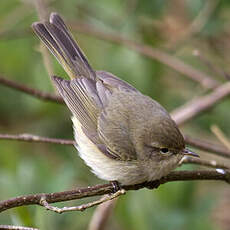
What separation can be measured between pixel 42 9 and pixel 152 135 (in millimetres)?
1480

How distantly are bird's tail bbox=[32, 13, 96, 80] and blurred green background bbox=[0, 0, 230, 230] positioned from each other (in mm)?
768

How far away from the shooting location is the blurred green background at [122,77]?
438 cm

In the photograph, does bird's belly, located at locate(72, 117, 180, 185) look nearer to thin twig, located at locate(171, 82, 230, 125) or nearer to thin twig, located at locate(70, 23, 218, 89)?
thin twig, located at locate(171, 82, 230, 125)

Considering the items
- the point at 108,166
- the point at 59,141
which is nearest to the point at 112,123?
the point at 108,166

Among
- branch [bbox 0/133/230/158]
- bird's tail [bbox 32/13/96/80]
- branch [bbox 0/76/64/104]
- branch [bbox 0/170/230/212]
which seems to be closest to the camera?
branch [bbox 0/170/230/212]

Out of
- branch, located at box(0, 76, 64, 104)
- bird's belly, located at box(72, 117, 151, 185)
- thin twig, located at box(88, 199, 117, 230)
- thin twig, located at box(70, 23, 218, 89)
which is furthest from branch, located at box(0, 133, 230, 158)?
thin twig, located at box(70, 23, 218, 89)

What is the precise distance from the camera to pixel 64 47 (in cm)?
434

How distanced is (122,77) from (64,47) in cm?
109

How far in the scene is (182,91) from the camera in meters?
5.90

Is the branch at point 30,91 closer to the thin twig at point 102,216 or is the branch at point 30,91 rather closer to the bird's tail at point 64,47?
the bird's tail at point 64,47

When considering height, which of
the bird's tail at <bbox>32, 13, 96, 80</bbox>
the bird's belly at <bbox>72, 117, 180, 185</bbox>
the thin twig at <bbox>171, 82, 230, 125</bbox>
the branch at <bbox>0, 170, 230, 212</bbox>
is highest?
the bird's tail at <bbox>32, 13, 96, 80</bbox>

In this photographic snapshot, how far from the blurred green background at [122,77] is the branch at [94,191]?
0.77 meters

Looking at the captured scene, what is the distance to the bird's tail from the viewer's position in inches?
169

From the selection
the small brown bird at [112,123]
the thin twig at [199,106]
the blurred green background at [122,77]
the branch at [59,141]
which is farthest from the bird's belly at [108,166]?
the thin twig at [199,106]
